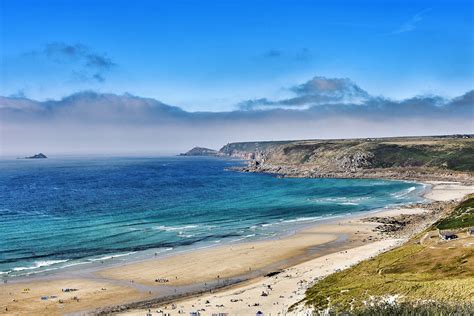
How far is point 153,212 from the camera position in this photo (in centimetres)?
11888

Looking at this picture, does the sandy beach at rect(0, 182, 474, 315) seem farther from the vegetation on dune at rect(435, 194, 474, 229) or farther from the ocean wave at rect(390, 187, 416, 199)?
the ocean wave at rect(390, 187, 416, 199)

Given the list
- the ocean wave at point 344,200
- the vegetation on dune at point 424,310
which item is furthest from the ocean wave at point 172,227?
the vegetation on dune at point 424,310

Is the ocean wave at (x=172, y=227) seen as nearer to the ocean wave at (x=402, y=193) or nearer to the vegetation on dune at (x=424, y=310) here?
the vegetation on dune at (x=424, y=310)

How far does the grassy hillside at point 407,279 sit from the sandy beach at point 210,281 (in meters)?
4.44

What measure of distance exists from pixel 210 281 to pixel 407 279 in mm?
27304

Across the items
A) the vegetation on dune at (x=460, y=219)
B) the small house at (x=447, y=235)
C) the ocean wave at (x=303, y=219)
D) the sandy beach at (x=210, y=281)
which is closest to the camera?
the sandy beach at (x=210, y=281)

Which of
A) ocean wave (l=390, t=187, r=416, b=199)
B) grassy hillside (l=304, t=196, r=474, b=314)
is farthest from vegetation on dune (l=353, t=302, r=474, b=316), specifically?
ocean wave (l=390, t=187, r=416, b=199)

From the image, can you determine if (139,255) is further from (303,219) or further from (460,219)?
(460,219)

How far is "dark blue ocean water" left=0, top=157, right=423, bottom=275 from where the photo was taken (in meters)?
80.2

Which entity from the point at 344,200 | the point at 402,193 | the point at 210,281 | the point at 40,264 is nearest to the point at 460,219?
the point at 210,281

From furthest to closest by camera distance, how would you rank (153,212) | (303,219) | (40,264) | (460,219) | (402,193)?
(402,193) < (153,212) < (303,219) < (460,219) < (40,264)

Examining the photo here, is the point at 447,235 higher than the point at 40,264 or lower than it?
higher

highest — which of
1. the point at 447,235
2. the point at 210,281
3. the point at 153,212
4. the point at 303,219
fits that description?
the point at 447,235

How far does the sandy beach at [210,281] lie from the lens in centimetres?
5270
